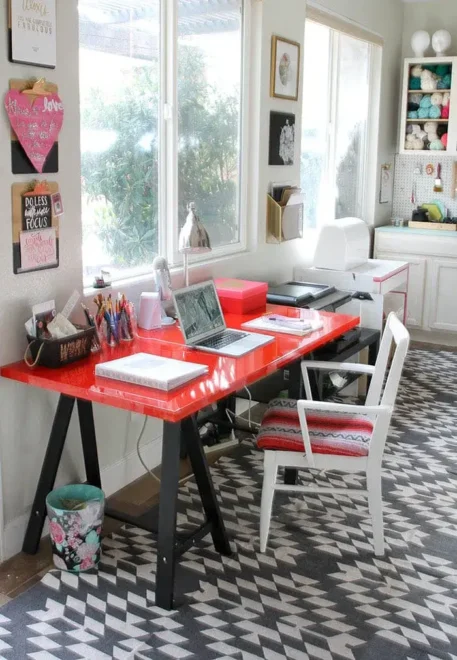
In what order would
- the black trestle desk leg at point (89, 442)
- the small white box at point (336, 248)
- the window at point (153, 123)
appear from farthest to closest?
the small white box at point (336, 248), the window at point (153, 123), the black trestle desk leg at point (89, 442)

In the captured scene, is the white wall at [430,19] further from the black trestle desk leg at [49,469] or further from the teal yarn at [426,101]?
the black trestle desk leg at [49,469]

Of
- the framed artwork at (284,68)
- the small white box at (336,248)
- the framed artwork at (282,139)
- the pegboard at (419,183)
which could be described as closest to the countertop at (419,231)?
the pegboard at (419,183)

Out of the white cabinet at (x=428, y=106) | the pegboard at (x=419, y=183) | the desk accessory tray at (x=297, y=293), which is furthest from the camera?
the pegboard at (x=419, y=183)

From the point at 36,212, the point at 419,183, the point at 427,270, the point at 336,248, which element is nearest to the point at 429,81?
the point at 419,183

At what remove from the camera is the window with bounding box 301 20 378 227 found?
442 centimetres

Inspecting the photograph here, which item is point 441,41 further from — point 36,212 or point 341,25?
point 36,212

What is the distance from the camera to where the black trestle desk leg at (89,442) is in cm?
251

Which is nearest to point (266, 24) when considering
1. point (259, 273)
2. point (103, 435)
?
point (259, 273)

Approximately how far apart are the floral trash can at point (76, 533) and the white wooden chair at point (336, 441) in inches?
21.7

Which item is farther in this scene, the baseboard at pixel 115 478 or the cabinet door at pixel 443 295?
the cabinet door at pixel 443 295

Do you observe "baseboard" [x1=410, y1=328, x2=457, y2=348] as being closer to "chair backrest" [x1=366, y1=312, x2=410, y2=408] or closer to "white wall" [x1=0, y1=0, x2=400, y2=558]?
"white wall" [x1=0, y1=0, x2=400, y2=558]

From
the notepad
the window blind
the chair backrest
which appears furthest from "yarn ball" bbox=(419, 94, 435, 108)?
the chair backrest

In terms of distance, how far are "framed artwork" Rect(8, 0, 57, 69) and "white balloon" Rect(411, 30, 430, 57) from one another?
361 cm

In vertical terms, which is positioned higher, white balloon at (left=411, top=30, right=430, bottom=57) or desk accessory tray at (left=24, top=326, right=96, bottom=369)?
white balloon at (left=411, top=30, right=430, bottom=57)
